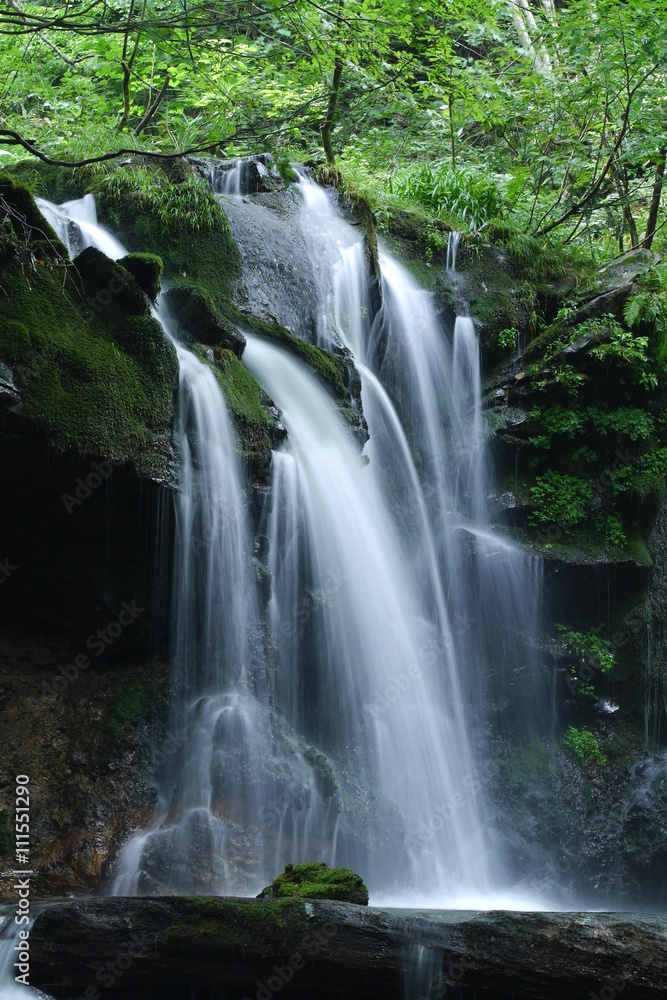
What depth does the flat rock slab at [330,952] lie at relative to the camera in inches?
150

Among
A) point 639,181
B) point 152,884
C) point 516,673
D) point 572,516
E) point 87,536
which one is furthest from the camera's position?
point 639,181

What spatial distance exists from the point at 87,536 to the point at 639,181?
1074cm

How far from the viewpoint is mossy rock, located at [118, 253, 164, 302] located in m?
6.34

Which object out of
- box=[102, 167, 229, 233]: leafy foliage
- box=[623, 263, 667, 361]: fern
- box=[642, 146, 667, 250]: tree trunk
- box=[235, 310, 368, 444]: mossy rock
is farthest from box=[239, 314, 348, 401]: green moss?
box=[642, 146, 667, 250]: tree trunk

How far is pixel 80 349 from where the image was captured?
566 cm

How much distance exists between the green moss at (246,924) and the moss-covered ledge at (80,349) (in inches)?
110

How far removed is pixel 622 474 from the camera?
29.6ft

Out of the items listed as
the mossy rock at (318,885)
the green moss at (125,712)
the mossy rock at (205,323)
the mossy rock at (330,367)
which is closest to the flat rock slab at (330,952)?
the mossy rock at (318,885)

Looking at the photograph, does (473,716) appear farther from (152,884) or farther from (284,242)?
(284,242)

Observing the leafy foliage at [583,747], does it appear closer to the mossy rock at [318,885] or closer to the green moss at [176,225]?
the mossy rock at [318,885]

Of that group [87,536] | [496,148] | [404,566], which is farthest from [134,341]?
[496,148]

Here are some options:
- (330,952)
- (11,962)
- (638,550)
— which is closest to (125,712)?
(11,962)

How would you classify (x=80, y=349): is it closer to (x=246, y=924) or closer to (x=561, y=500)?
(x=246, y=924)

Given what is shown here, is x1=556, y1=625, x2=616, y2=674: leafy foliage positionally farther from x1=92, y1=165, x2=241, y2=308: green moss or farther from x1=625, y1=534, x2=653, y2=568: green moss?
x1=92, y1=165, x2=241, y2=308: green moss
